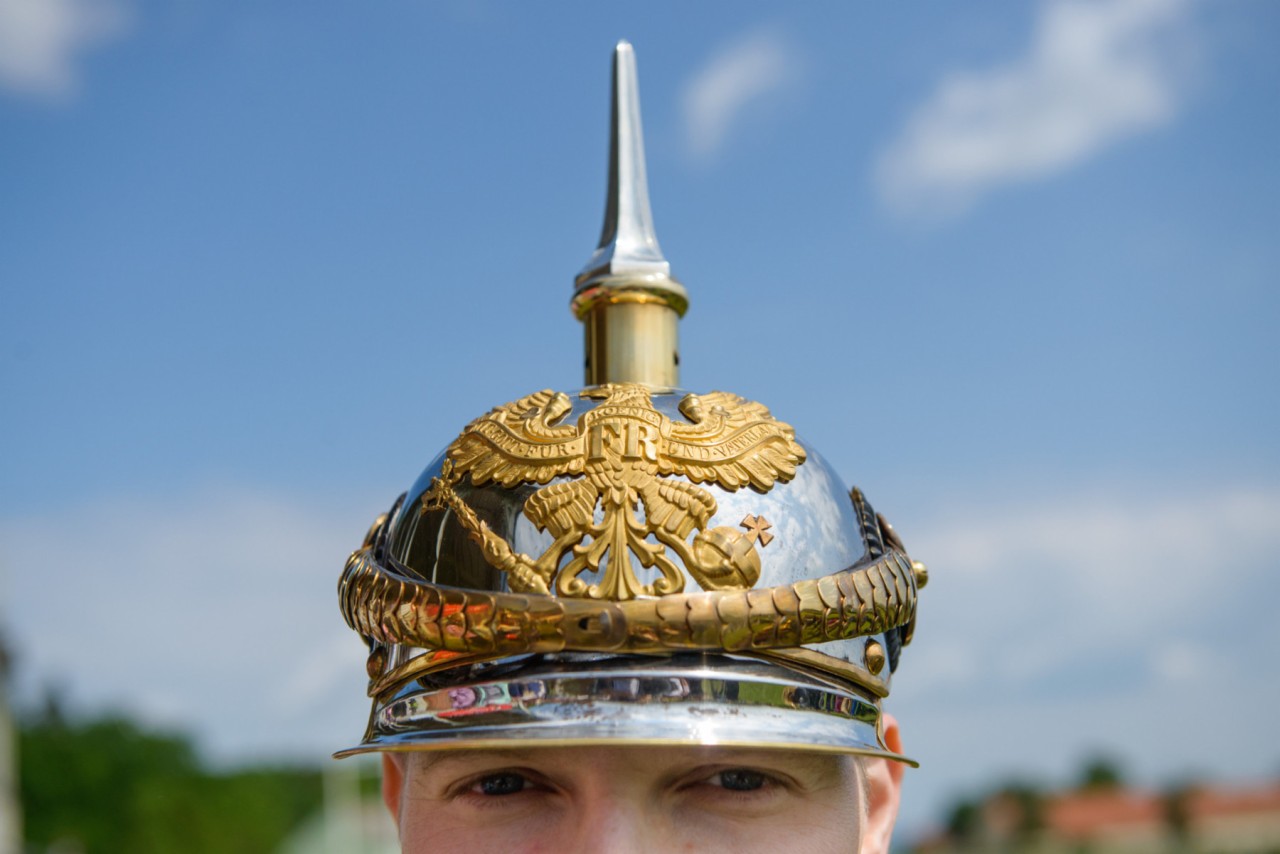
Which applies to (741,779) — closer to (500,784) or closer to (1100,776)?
(500,784)

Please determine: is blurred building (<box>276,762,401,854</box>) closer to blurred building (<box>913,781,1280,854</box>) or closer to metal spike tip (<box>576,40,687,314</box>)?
metal spike tip (<box>576,40,687,314</box>)

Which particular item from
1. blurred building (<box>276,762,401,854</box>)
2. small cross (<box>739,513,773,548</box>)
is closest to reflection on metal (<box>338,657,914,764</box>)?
small cross (<box>739,513,773,548</box>)

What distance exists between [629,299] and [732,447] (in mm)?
648

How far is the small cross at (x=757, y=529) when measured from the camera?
3002mm

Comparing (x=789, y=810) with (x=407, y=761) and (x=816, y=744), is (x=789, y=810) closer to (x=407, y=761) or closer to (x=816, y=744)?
(x=816, y=744)

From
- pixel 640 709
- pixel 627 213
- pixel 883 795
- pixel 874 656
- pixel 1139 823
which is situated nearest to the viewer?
pixel 640 709

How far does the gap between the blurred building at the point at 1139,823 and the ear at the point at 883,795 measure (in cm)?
8614

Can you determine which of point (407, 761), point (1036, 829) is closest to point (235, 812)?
point (1036, 829)

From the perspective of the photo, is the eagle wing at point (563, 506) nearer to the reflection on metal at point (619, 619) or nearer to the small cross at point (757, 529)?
the reflection on metal at point (619, 619)

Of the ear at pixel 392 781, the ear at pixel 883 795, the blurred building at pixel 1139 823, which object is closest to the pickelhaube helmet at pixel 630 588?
the ear at pixel 883 795

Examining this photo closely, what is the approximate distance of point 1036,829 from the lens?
315 feet

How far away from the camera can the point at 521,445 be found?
3162 mm

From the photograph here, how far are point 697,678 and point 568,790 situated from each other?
355mm

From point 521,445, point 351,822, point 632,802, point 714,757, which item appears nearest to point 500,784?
point 632,802
